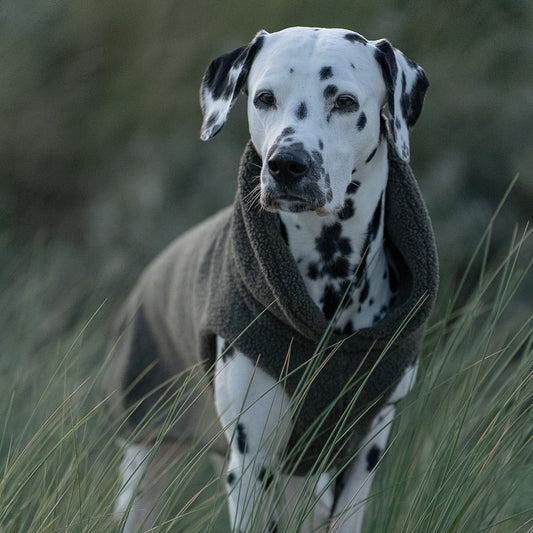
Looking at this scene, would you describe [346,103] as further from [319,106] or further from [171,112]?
[171,112]

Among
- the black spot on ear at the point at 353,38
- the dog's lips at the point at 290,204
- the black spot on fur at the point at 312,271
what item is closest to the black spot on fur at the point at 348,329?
the black spot on fur at the point at 312,271

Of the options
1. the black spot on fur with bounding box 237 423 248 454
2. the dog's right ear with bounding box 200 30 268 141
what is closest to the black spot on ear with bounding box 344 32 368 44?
the dog's right ear with bounding box 200 30 268 141

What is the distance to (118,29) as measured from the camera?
4.97m

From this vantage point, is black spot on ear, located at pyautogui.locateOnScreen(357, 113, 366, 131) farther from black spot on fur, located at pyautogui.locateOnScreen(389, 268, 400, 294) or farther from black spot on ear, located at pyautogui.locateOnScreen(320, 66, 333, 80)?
black spot on fur, located at pyautogui.locateOnScreen(389, 268, 400, 294)

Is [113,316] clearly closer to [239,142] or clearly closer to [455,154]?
[239,142]

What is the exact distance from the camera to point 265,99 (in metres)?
1.89

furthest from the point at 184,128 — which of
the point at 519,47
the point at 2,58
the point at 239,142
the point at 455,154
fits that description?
the point at 519,47

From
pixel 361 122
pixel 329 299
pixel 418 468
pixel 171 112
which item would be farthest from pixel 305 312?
pixel 171 112

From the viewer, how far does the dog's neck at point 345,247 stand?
197 cm

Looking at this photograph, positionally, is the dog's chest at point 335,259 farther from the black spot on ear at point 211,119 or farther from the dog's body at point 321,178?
the black spot on ear at point 211,119

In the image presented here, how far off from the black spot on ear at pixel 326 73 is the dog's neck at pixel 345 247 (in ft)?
0.83

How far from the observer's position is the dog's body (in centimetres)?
177

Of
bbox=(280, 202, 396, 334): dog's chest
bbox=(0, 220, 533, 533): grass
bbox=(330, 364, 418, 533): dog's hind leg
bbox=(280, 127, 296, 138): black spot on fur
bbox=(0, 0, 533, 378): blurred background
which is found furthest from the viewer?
bbox=(0, 0, 533, 378): blurred background

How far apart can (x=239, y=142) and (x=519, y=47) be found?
1.71 metres
